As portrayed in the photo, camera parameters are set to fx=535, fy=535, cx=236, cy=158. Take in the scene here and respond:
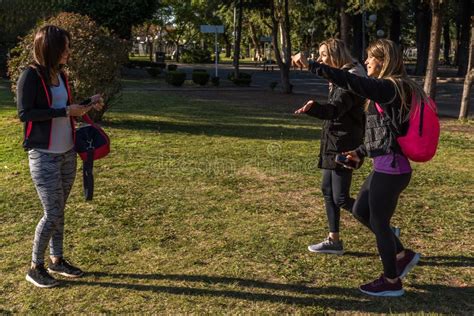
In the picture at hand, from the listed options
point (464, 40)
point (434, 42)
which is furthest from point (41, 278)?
point (464, 40)

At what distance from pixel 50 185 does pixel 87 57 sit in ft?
25.4

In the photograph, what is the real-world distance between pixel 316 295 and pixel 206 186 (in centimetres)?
339

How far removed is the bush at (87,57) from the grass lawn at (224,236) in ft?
6.43

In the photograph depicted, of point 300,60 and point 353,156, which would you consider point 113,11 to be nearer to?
point 300,60

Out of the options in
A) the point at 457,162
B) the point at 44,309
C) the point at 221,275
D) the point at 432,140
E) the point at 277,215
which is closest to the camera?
the point at 432,140

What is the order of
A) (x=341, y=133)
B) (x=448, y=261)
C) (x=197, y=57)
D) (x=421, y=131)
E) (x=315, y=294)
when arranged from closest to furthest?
1. (x=421, y=131)
2. (x=315, y=294)
3. (x=341, y=133)
4. (x=448, y=261)
5. (x=197, y=57)

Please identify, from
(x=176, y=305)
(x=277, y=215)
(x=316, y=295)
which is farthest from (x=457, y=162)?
(x=176, y=305)

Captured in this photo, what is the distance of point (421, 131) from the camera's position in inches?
132

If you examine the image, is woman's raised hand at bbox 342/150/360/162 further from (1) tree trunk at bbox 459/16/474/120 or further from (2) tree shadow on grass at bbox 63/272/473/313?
(1) tree trunk at bbox 459/16/474/120

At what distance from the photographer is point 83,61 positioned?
428 inches

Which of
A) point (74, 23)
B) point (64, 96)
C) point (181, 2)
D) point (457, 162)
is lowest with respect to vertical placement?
point (457, 162)

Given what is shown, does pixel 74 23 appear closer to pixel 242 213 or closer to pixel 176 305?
pixel 242 213

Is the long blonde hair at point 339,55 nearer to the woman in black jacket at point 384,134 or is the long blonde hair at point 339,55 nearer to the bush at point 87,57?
the woman in black jacket at point 384,134

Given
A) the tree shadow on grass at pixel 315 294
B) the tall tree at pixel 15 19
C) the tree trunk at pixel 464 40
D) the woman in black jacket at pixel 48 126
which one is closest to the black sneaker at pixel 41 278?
the woman in black jacket at pixel 48 126
